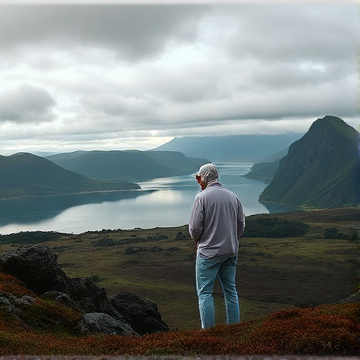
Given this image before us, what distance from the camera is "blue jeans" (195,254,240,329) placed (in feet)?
35.3

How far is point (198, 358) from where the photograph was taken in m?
7.34

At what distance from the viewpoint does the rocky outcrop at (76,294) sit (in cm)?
1464

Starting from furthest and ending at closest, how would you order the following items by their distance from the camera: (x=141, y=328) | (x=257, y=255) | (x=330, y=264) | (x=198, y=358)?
(x=257, y=255) < (x=330, y=264) < (x=141, y=328) < (x=198, y=358)

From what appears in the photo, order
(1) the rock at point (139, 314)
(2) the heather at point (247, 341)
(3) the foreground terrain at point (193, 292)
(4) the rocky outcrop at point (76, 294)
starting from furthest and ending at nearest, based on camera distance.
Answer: (1) the rock at point (139, 314), (4) the rocky outcrop at point (76, 294), (3) the foreground terrain at point (193, 292), (2) the heather at point (247, 341)

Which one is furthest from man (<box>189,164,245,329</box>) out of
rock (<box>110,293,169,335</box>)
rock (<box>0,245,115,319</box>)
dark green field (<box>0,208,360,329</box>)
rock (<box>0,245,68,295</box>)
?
dark green field (<box>0,208,360,329</box>)

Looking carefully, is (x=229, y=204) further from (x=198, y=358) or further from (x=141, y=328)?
(x=141, y=328)

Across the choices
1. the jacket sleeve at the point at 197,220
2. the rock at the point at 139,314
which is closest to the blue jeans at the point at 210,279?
the jacket sleeve at the point at 197,220

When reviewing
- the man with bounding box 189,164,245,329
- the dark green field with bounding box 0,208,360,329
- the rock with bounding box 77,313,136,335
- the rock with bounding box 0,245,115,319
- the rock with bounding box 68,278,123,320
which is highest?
the man with bounding box 189,164,245,329

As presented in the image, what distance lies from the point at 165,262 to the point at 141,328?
99319mm

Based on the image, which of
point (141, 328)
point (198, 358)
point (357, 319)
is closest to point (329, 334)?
point (357, 319)

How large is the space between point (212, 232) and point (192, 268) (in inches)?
4071

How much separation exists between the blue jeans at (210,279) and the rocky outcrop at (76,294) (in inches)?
165

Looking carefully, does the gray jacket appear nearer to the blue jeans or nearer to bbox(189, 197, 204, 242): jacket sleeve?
bbox(189, 197, 204, 242): jacket sleeve

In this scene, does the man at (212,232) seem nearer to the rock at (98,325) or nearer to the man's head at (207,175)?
the man's head at (207,175)
